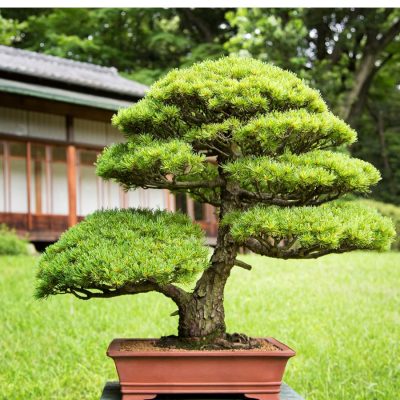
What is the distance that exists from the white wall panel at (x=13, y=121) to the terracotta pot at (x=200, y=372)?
8.07m

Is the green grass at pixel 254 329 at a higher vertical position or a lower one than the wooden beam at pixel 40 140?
lower

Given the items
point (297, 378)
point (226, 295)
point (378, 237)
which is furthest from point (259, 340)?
point (226, 295)

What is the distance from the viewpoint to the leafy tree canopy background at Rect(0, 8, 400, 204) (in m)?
13.6

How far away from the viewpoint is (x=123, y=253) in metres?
2.34

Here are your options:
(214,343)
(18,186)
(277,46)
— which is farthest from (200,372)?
(277,46)

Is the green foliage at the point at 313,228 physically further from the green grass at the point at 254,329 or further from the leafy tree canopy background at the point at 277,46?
the leafy tree canopy background at the point at 277,46

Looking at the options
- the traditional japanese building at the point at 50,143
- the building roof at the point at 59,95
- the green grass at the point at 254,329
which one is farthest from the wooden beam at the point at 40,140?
the green grass at the point at 254,329

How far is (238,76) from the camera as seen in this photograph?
2.61 metres

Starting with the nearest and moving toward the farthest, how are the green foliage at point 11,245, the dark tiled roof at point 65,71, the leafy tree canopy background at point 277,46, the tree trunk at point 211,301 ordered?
the tree trunk at point 211,301
the green foliage at point 11,245
the dark tiled roof at point 65,71
the leafy tree canopy background at point 277,46

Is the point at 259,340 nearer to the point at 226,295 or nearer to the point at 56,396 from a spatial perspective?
the point at 56,396

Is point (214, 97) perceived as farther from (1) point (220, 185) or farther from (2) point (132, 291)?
(2) point (132, 291)

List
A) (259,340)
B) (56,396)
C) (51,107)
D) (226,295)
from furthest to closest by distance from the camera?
(51,107)
(226,295)
(56,396)
(259,340)

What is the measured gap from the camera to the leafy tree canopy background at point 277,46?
13.6 meters

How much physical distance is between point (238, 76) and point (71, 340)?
2.74m
